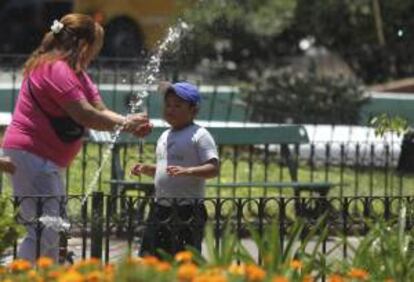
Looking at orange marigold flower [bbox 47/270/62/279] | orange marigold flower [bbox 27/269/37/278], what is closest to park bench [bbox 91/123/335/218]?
orange marigold flower [bbox 27/269/37/278]

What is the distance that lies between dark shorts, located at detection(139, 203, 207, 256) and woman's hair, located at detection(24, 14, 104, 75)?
83cm

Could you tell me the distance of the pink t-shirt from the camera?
7297 mm

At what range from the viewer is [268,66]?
22844 mm

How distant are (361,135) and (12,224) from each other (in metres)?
9.20

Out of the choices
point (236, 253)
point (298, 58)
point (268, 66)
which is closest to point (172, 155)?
point (236, 253)

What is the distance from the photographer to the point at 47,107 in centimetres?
740

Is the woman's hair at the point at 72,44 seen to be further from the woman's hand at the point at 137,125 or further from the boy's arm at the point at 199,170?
the boy's arm at the point at 199,170

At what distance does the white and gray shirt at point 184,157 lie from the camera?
7.64m

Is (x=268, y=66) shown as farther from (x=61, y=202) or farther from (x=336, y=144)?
(x=61, y=202)

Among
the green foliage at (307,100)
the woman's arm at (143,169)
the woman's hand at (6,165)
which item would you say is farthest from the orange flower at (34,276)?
the green foliage at (307,100)

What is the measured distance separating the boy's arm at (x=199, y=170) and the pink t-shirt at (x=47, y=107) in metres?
0.51

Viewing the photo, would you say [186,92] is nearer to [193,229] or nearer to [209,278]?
[193,229]

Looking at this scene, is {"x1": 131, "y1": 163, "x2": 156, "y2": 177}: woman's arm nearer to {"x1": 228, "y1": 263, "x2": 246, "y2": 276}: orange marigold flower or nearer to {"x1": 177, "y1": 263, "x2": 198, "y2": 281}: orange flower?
{"x1": 228, "y1": 263, "x2": 246, "y2": 276}: orange marigold flower

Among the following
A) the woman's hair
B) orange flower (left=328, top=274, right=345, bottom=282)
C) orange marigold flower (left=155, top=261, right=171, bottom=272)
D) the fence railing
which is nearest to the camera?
orange marigold flower (left=155, top=261, right=171, bottom=272)
